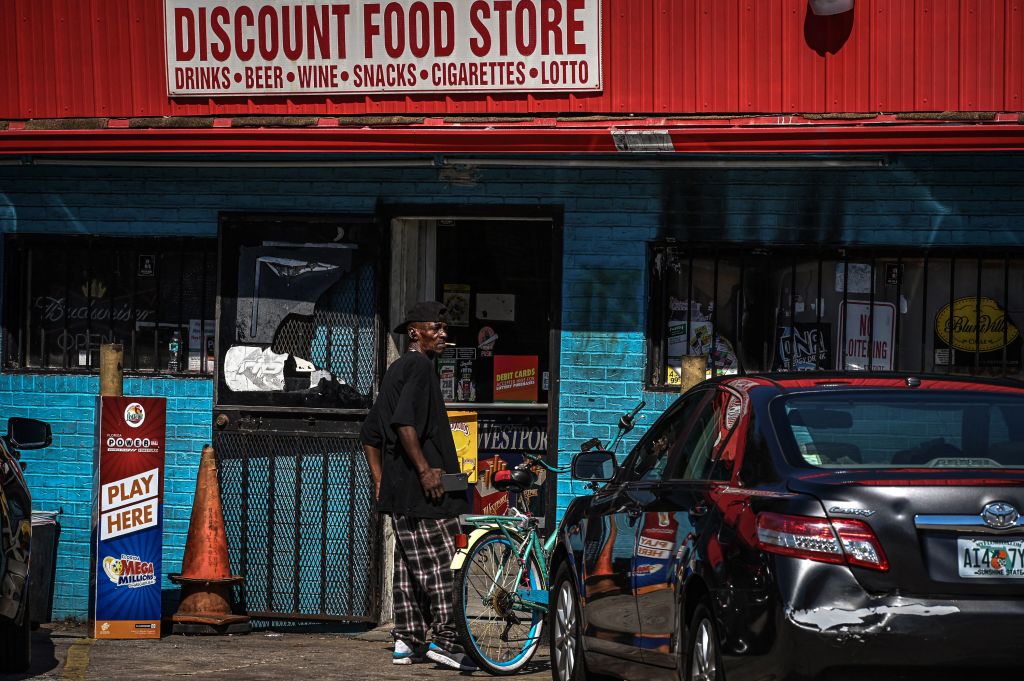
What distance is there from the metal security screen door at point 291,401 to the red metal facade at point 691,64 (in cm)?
100

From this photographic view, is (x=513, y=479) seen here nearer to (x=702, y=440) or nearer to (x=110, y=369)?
(x=702, y=440)

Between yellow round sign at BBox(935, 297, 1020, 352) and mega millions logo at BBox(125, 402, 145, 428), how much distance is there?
17.1ft

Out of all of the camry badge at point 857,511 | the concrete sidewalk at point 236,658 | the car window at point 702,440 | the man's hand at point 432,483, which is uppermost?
the car window at point 702,440

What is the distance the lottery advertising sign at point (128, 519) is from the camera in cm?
1012

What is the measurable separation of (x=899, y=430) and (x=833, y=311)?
A: 482 centimetres

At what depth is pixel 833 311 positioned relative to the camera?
10.6 meters

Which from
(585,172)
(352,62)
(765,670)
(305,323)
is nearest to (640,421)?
(585,172)

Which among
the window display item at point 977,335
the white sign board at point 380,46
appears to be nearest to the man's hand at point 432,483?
the white sign board at point 380,46

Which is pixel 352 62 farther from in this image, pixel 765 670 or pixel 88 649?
pixel 765 670

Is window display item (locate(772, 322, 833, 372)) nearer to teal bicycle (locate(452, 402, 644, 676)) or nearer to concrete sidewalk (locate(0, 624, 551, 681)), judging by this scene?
teal bicycle (locate(452, 402, 644, 676))

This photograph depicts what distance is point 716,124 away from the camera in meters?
10.3

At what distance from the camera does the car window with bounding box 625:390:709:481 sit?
263 inches

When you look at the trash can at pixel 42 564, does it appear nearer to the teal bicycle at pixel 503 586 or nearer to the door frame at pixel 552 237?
the door frame at pixel 552 237

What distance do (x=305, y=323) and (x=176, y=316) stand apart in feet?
3.37
